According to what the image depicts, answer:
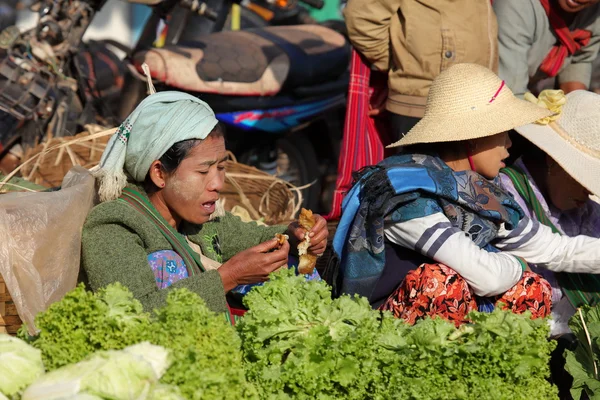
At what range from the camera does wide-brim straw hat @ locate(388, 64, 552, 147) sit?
322 cm

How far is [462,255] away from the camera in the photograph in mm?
3004

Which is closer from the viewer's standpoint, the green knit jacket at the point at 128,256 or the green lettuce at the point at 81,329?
the green lettuce at the point at 81,329

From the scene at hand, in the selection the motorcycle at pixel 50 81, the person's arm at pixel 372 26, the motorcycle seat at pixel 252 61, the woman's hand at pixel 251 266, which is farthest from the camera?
the motorcycle seat at pixel 252 61

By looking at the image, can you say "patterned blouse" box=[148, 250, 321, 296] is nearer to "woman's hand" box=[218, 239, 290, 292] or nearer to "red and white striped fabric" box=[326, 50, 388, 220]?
"woman's hand" box=[218, 239, 290, 292]

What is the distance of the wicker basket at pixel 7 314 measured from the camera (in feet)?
9.05

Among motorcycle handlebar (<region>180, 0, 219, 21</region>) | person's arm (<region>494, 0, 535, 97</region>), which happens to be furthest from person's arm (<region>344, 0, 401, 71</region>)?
motorcycle handlebar (<region>180, 0, 219, 21</region>)

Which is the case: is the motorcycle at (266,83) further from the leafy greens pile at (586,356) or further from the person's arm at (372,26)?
the leafy greens pile at (586,356)

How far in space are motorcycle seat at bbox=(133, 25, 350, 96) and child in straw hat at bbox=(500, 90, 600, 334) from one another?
6.97 ft

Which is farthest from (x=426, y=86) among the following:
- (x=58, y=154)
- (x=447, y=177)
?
(x=58, y=154)

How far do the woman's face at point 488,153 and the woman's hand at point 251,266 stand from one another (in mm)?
968

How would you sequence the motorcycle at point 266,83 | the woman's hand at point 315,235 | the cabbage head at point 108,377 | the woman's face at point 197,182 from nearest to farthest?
the cabbage head at point 108,377 → the woman's face at point 197,182 → the woman's hand at point 315,235 → the motorcycle at point 266,83

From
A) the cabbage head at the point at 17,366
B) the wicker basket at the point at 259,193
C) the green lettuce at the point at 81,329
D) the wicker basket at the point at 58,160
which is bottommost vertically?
the wicker basket at the point at 259,193

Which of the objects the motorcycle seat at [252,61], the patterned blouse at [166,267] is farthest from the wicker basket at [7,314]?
the motorcycle seat at [252,61]

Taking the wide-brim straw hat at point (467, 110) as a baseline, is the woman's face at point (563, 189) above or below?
below
